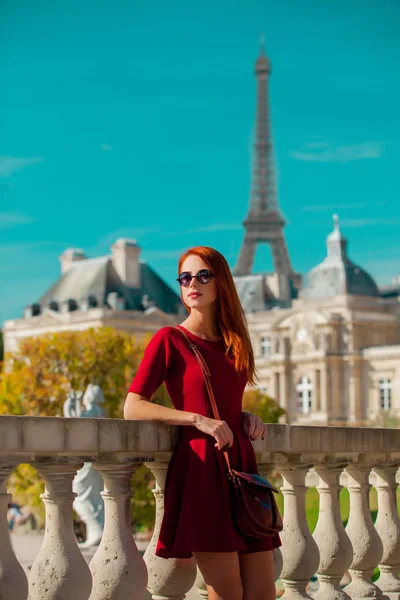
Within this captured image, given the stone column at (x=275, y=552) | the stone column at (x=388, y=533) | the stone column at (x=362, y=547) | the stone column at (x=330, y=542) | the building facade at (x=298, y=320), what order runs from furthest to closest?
1. the building facade at (x=298, y=320)
2. the stone column at (x=388, y=533)
3. the stone column at (x=362, y=547)
4. the stone column at (x=330, y=542)
5. the stone column at (x=275, y=552)

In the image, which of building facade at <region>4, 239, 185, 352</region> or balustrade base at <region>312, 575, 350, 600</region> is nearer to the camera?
balustrade base at <region>312, 575, 350, 600</region>

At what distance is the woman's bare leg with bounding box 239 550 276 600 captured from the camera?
450 centimetres

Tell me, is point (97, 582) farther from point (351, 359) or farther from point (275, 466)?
point (351, 359)

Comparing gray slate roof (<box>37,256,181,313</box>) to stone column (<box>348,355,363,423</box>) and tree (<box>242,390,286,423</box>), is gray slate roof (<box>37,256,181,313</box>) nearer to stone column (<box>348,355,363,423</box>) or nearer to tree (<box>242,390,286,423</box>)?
stone column (<box>348,355,363,423</box>)

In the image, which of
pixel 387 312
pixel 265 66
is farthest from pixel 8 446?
pixel 265 66

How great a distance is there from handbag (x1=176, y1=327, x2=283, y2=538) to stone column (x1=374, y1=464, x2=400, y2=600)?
206cm

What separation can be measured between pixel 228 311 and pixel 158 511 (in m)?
0.81

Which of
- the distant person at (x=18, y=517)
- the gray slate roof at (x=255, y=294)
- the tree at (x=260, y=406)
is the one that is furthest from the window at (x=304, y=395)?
the distant person at (x=18, y=517)

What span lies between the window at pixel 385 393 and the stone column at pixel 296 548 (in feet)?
241

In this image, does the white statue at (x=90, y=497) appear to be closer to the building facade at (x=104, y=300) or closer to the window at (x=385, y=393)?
the window at (x=385, y=393)

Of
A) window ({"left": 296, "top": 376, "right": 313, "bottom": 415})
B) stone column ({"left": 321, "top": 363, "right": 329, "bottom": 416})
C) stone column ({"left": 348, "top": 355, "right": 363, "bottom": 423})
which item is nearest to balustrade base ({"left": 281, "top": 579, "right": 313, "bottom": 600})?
stone column ({"left": 348, "top": 355, "right": 363, "bottom": 423})

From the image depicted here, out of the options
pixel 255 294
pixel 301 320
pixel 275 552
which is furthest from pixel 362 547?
pixel 255 294

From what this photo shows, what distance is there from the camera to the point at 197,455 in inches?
176

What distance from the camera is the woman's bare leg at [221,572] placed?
4391mm
